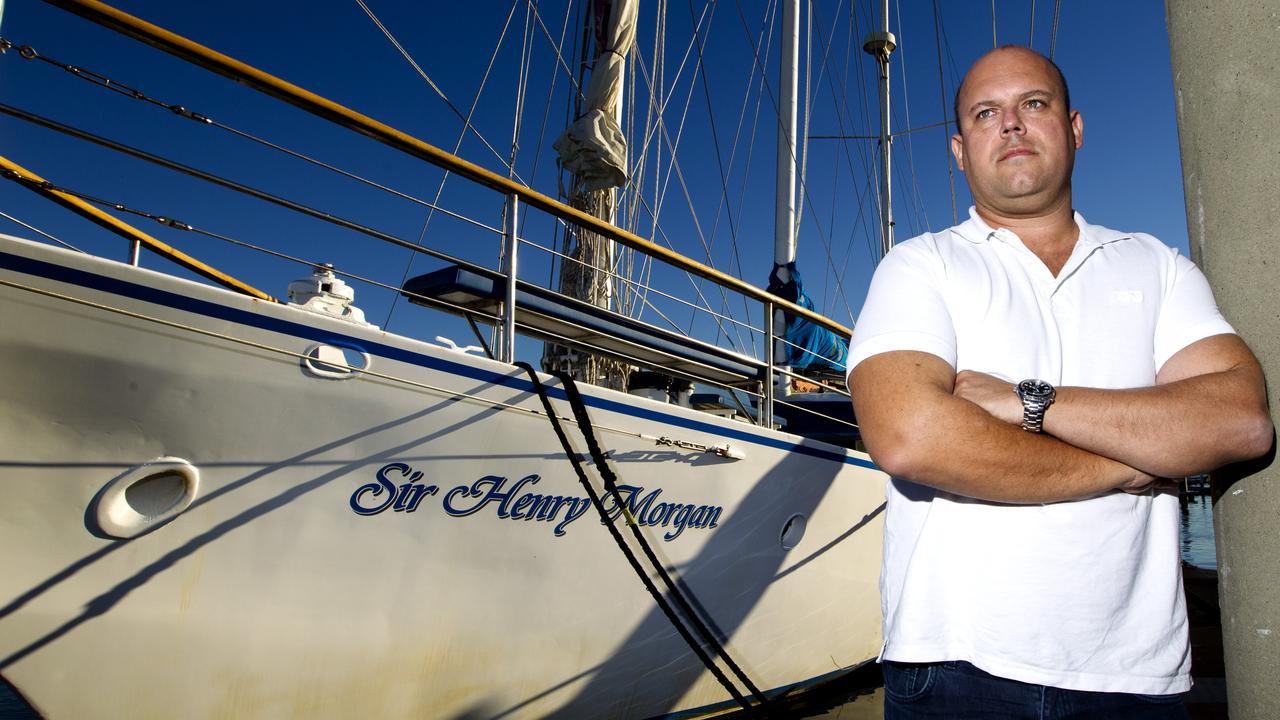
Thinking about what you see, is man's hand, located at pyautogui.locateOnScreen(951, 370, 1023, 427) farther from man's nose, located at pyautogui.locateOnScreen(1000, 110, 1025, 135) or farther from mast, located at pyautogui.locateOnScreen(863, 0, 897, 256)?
mast, located at pyautogui.locateOnScreen(863, 0, 897, 256)

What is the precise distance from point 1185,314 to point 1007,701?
737mm

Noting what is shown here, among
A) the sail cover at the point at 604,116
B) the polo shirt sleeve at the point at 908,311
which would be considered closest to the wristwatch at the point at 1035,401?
the polo shirt sleeve at the point at 908,311

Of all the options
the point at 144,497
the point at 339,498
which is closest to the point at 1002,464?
the point at 339,498

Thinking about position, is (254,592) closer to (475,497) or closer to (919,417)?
(475,497)

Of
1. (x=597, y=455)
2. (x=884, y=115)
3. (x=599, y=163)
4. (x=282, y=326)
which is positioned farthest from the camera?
(x=884, y=115)

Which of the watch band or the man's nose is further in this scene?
the man's nose

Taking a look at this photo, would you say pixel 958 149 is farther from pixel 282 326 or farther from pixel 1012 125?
pixel 282 326

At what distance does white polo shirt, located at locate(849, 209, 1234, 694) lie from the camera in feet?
4.00

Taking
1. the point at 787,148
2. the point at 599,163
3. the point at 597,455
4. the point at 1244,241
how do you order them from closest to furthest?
the point at 1244,241, the point at 597,455, the point at 599,163, the point at 787,148

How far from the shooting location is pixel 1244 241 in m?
1.15

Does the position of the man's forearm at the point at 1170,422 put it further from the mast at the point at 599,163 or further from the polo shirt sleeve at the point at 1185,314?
the mast at the point at 599,163

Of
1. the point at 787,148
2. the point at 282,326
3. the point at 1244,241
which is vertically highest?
the point at 787,148

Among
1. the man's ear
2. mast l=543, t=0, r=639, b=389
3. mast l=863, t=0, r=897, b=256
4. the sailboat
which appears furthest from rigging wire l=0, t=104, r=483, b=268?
mast l=863, t=0, r=897, b=256

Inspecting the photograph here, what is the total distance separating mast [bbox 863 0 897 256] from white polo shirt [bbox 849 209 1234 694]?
11.3 meters
